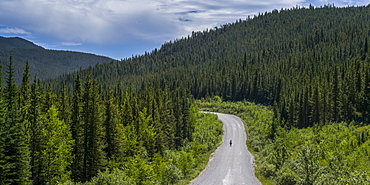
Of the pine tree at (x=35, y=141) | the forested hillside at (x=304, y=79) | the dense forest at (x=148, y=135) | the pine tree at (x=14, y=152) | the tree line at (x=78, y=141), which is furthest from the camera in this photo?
the forested hillside at (x=304, y=79)

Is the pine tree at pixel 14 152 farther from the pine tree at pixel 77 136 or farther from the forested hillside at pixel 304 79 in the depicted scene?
the forested hillside at pixel 304 79

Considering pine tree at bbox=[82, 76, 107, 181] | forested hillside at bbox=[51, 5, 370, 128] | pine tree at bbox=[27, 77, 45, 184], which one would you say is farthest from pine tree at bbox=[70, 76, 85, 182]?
forested hillside at bbox=[51, 5, 370, 128]

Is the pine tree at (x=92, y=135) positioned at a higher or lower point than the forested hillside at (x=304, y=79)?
lower

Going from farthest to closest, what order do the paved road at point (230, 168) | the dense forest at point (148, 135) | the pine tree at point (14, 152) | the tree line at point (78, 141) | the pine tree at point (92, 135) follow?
the pine tree at point (92, 135)
the paved road at point (230, 168)
the tree line at point (78, 141)
the dense forest at point (148, 135)
the pine tree at point (14, 152)

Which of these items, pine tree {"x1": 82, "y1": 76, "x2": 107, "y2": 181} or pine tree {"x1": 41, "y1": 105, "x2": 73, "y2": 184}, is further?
pine tree {"x1": 82, "y1": 76, "x2": 107, "y2": 181}

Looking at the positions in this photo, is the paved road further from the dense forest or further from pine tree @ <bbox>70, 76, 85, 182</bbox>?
pine tree @ <bbox>70, 76, 85, 182</bbox>

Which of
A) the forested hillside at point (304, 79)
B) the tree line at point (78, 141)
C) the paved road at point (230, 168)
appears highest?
the forested hillside at point (304, 79)

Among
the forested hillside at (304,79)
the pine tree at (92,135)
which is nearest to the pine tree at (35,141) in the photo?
the pine tree at (92,135)

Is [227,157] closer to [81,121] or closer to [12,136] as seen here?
[81,121]

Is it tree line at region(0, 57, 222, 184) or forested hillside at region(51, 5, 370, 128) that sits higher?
forested hillside at region(51, 5, 370, 128)

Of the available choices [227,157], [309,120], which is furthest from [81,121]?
[309,120]

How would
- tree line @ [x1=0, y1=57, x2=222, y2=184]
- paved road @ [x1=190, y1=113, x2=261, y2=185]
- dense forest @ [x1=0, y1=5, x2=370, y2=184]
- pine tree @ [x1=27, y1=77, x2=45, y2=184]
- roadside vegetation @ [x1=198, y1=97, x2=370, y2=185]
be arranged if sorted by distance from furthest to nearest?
pine tree @ [x1=27, y1=77, x2=45, y2=184], paved road @ [x1=190, y1=113, x2=261, y2=185], tree line @ [x1=0, y1=57, x2=222, y2=184], dense forest @ [x1=0, y1=5, x2=370, y2=184], roadside vegetation @ [x1=198, y1=97, x2=370, y2=185]

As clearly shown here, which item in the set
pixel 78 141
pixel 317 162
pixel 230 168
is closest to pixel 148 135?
pixel 78 141

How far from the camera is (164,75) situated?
183 m
